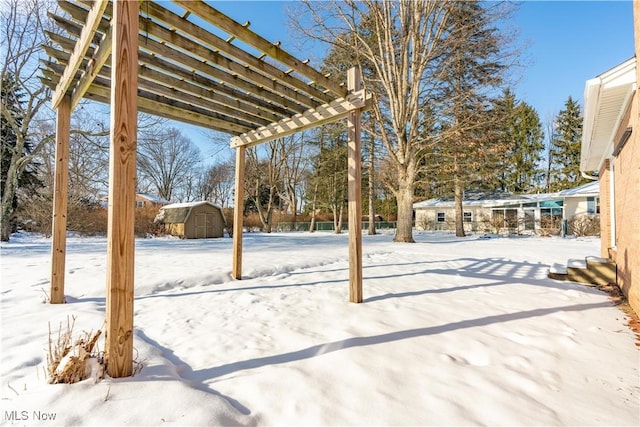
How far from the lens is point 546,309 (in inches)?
136

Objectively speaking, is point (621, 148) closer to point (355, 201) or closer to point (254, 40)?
point (355, 201)

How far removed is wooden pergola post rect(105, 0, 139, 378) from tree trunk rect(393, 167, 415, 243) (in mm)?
10770

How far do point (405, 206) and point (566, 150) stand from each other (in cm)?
2578

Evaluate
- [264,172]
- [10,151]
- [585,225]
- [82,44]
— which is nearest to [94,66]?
[82,44]

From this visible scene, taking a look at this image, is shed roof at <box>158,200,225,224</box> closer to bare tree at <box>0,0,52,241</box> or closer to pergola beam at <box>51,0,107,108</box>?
bare tree at <box>0,0,52,241</box>

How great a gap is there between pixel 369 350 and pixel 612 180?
7.24 meters

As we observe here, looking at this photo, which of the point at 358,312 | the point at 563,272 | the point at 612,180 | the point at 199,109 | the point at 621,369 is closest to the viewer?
the point at 621,369

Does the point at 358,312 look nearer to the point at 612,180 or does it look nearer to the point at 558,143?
the point at 612,180

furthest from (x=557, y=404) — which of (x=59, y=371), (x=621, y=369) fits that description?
(x=59, y=371)

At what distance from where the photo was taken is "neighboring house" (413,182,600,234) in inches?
703

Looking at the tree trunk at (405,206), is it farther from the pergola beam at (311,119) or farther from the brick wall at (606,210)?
the pergola beam at (311,119)

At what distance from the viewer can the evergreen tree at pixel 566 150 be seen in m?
26.8

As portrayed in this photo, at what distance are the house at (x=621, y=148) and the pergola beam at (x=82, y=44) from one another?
15.7 feet

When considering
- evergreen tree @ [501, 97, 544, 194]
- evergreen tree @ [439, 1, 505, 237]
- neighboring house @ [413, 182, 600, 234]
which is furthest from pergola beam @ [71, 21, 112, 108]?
evergreen tree @ [501, 97, 544, 194]
